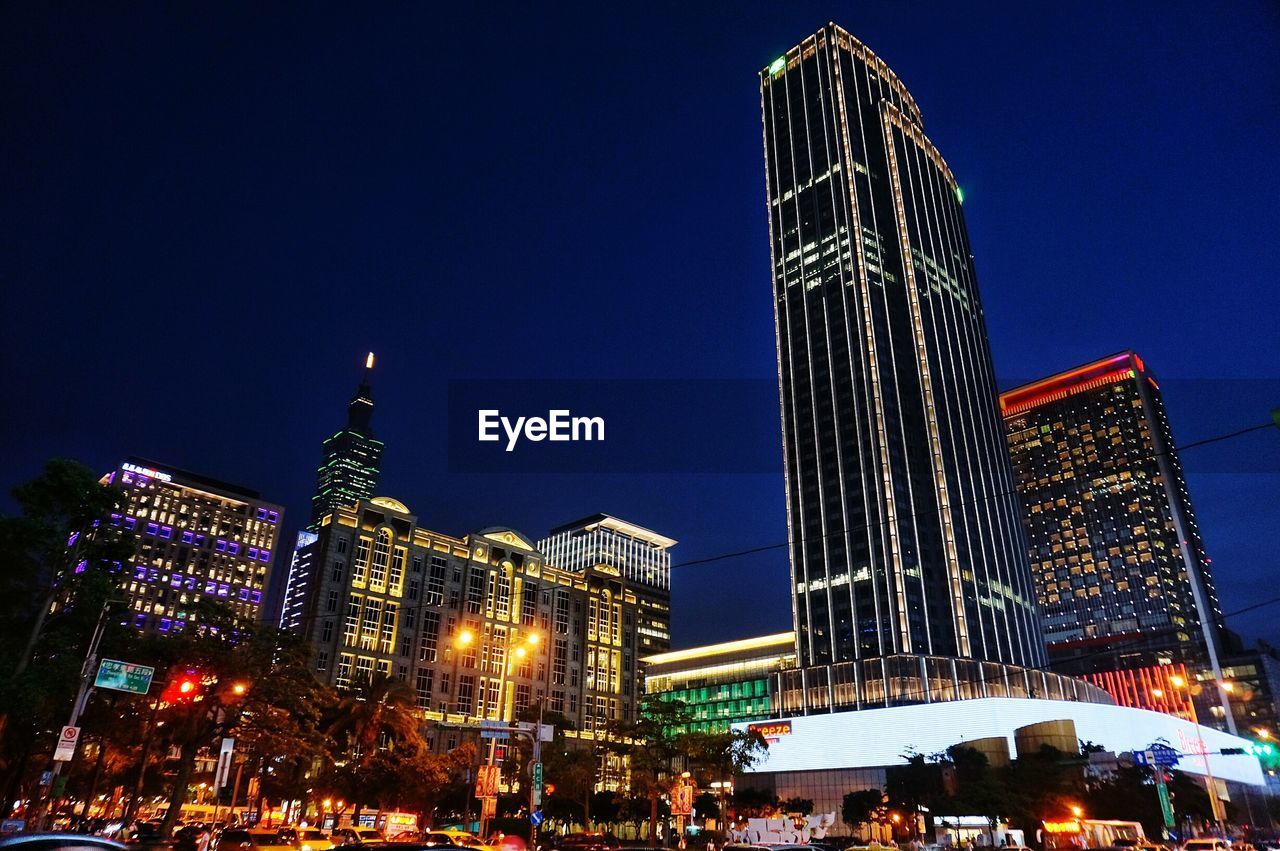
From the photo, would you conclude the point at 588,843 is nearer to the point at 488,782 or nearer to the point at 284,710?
the point at 488,782

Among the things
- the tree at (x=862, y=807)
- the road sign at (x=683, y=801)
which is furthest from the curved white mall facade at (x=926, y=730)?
the road sign at (x=683, y=801)

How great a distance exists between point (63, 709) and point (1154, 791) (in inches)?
3434

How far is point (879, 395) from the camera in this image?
133 m

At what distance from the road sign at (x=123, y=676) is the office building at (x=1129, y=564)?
16663cm

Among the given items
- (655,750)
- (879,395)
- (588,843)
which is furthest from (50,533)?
(879,395)

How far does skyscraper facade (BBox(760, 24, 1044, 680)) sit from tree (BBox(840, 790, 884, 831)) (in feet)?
81.3

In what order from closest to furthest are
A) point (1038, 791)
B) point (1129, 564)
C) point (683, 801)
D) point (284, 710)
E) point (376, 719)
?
1. point (284, 710)
2. point (683, 801)
3. point (376, 719)
4. point (1038, 791)
5. point (1129, 564)

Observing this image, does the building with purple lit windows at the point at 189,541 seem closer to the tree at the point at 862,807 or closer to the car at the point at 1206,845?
the tree at the point at 862,807

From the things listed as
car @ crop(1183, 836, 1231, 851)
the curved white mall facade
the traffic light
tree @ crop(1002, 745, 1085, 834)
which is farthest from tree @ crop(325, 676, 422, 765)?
the curved white mall facade

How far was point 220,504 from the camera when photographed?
16388cm

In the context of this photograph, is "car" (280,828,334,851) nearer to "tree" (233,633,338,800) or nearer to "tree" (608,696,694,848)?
"tree" (233,633,338,800)

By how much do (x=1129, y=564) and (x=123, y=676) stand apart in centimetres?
20366

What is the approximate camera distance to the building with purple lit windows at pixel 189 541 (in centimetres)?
14800

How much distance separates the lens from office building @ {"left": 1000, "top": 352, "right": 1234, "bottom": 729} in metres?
171
